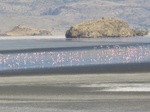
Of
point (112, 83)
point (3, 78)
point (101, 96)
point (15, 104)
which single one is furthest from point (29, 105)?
point (3, 78)

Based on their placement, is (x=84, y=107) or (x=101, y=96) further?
(x=101, y=96)

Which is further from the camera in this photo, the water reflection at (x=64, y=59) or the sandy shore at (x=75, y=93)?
the water reflection at (x=64, y=59)

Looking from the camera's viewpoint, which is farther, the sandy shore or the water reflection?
the water reflection

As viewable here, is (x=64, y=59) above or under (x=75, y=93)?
under

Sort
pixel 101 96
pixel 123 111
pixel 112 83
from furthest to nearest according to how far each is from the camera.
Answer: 1. pixel 112 83
2. pixel 101 96
3. pixel 123 111

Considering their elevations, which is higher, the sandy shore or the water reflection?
the sandy shore

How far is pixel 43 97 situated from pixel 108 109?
891 centimetres

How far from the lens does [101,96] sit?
157 feet

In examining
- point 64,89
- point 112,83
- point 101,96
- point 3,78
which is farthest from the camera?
point 3,78

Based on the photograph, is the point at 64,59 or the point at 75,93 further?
the point at 64,59

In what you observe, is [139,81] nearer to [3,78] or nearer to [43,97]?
[43,97]

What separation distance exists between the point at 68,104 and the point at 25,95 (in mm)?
6750

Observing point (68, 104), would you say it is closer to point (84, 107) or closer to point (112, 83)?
point (84, 107)

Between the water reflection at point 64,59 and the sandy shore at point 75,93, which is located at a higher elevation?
the sandy shore at point 75,93
